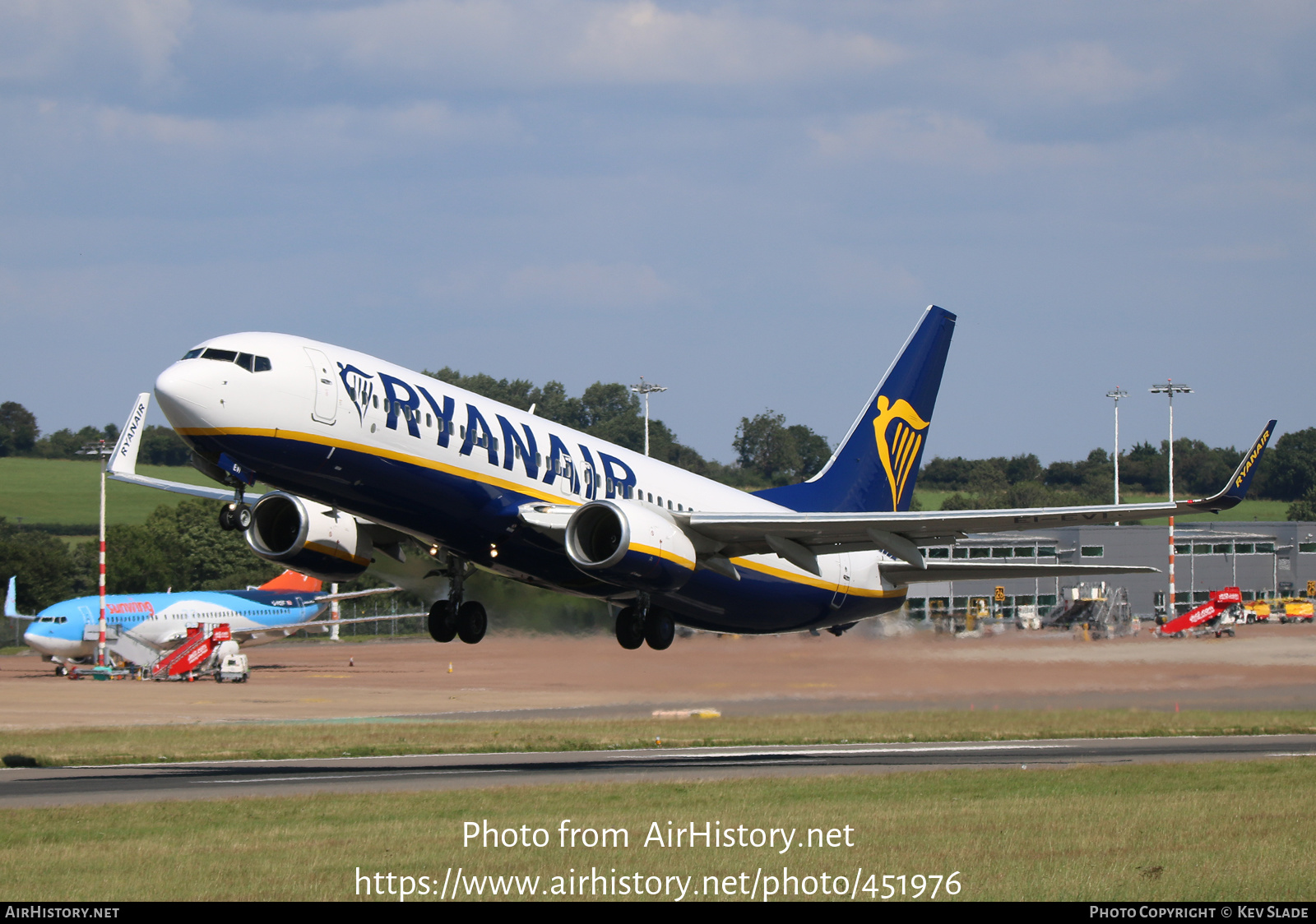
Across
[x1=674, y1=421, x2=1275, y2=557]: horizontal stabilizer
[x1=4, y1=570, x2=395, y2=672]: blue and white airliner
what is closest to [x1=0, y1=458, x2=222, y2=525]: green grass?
[x1=4, y1=570, x2=395, y2=672]: blue and white airliner

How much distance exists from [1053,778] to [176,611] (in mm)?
67643

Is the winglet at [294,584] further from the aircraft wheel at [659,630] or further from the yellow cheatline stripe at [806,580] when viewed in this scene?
the aircraft wheel at [659,630]

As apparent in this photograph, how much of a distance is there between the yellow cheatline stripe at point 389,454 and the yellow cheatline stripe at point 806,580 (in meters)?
6.35

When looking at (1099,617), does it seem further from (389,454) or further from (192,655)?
(389,454)

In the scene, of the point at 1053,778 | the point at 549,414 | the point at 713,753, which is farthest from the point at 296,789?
the point at 549,414

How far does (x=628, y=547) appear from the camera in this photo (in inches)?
1134

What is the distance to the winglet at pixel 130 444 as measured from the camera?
36.2m

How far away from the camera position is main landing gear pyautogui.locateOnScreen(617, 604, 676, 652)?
106 feet

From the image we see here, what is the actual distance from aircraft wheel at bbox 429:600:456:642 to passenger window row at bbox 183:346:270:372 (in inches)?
419

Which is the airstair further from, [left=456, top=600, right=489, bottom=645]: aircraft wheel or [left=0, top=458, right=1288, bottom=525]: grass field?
[left=0, top=458, right=1288, bottom=525]: grass field

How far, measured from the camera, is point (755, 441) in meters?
193

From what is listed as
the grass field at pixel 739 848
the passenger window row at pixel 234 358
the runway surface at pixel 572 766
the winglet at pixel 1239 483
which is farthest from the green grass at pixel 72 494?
the winglet at pixel 1239 483

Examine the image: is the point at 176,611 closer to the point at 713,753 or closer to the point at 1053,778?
the point at 713,753
